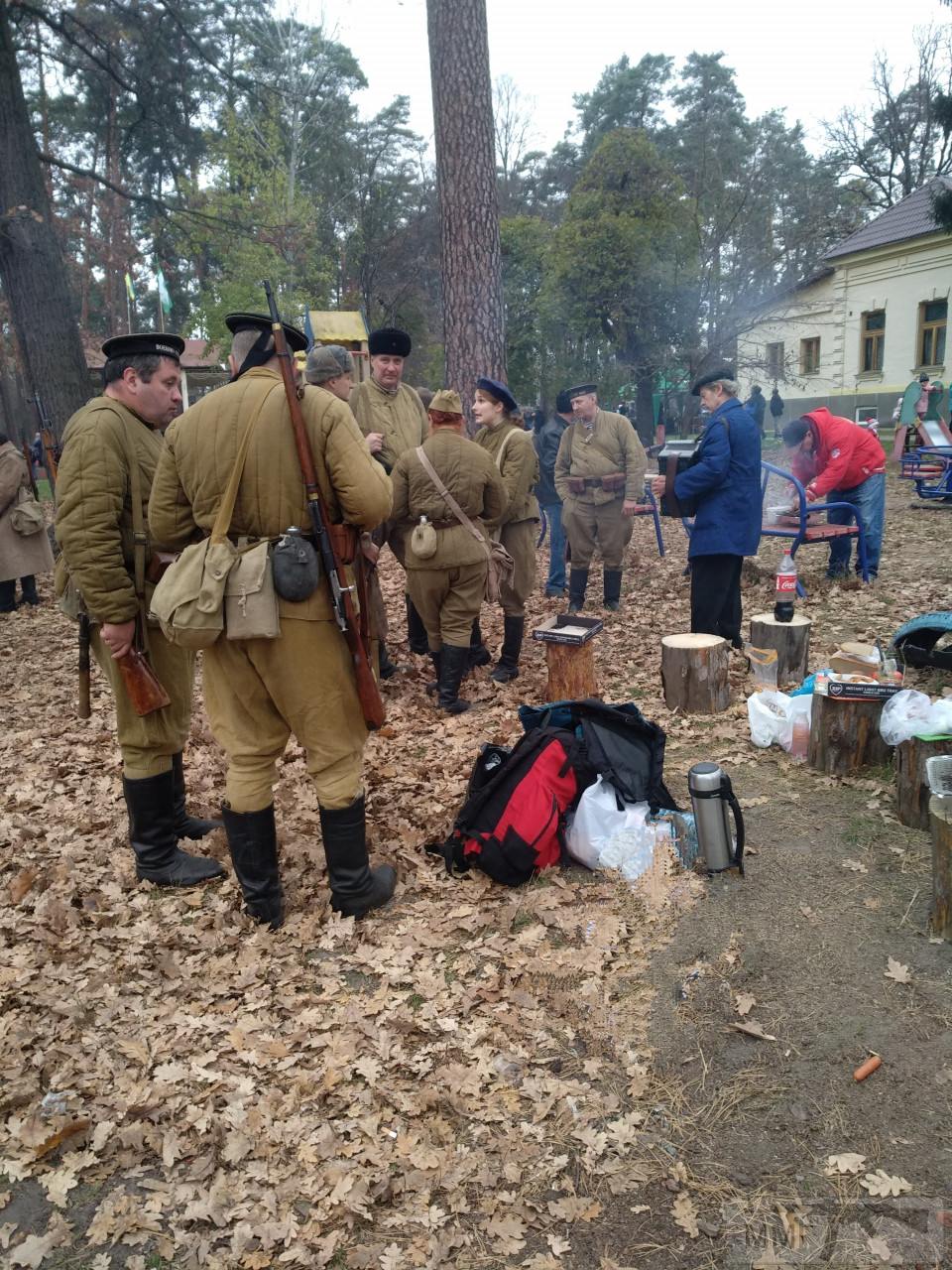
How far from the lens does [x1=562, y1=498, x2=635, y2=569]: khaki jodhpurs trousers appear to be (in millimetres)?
8172

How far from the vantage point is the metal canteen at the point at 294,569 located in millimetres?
3088

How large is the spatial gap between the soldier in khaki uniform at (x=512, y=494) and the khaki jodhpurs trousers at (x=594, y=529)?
1359 mm

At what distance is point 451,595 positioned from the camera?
19.4 feet

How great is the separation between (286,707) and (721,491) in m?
3.88

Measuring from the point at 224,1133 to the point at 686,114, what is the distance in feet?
143

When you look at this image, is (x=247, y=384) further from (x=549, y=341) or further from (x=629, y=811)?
(x=549, y=341)

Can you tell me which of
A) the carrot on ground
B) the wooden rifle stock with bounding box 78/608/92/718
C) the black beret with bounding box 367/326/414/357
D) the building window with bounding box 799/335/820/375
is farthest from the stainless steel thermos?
the building window with bounding box 799/335/820/375

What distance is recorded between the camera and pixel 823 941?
3.35 m

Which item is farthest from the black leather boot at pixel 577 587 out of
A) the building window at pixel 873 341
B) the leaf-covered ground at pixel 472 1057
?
the building window at pixel 873 341

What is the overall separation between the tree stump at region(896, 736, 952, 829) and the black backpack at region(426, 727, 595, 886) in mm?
1468

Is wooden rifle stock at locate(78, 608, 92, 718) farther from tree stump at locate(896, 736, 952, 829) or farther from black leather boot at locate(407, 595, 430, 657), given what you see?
tree stump at locate(896, 736, 952, 829)

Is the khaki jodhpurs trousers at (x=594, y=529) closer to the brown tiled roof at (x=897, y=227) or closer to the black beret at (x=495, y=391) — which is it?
the black beret at (x=495, y=391)

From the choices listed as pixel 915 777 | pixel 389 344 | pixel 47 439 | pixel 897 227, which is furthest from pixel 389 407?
pixel 897 227

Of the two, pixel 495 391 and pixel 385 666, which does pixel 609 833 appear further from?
pixel 495 391
